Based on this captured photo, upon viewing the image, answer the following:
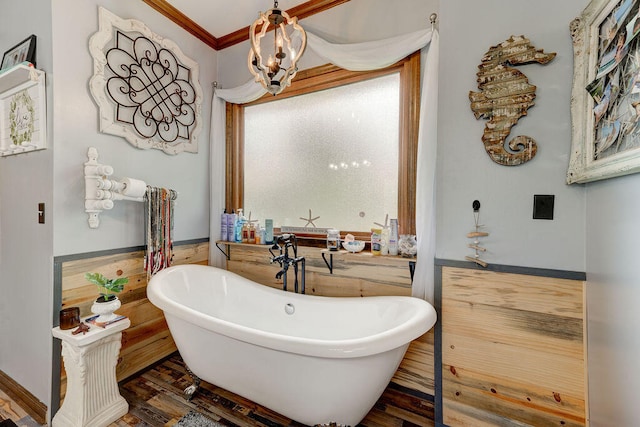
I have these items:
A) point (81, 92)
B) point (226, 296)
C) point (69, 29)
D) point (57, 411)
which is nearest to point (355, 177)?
point (226, 296)

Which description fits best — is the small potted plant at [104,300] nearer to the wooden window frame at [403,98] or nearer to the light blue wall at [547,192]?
the wooden window frame at [403,98]

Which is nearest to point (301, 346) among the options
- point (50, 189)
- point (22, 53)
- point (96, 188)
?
point (96, 188)

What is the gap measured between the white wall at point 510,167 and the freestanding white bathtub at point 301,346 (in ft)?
1.66

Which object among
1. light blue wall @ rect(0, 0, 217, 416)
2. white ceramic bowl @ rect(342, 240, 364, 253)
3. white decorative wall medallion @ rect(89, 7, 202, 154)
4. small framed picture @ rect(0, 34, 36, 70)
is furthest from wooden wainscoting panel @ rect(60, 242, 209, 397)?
white ceramic bowl @ rect(342, 240, 364, 253)

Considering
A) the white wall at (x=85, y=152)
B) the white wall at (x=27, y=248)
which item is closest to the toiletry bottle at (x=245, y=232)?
the white wall at (x=85, y=152)

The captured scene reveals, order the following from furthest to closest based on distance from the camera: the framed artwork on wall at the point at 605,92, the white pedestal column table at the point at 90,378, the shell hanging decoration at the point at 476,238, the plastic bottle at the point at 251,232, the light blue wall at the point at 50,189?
the plastic bottle at the point at 251,232 → the light blue wall at the point at 50,189 → the white pedestal column table at the point at 90,378 → the shell hanging decoration at the point at 476,238 → the framed artwork on wall at the point at 605,92

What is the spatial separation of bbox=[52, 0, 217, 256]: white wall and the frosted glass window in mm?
662

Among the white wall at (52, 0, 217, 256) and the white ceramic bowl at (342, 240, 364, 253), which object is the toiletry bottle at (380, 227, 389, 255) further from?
the white wall at (52, 0, 217, 256)

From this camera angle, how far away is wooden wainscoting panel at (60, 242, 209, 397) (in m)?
1.59

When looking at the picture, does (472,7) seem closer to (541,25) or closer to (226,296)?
(541,25)

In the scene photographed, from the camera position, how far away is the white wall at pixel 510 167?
3.77 feet

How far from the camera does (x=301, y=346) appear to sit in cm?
106

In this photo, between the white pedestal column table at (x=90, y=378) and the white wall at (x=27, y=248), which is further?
the white wall at (x=27, y=248)

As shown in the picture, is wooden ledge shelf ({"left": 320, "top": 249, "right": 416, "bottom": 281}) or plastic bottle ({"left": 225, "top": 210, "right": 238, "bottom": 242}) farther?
plastic bottle ({"left": 225, "top": 210, "right": 238, "bottom": 242})
